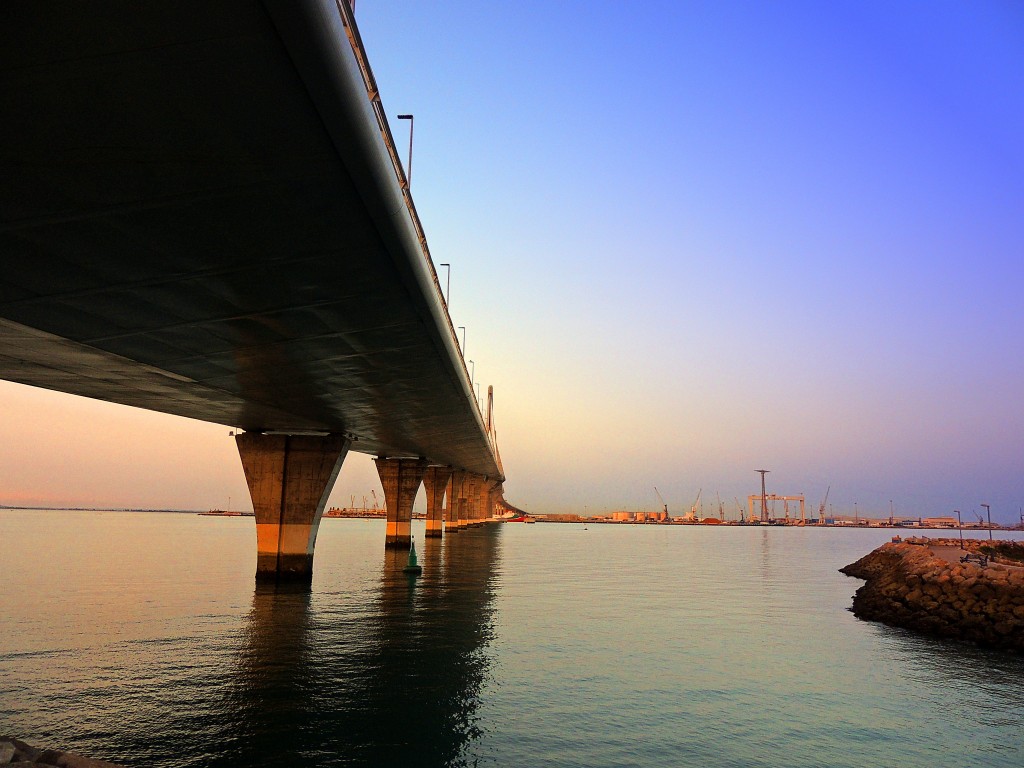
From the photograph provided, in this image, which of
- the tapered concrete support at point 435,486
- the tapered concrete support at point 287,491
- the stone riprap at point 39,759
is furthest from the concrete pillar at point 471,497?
the stone riprap at point 39,759

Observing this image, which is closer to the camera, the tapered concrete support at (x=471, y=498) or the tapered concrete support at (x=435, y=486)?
the tapered concrete support at (x=435, y=486)

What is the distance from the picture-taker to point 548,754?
1609 centimetres

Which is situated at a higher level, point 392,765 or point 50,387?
point 50,387

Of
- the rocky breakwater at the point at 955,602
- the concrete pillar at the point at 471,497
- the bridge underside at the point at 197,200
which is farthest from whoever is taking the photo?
the concrete pillar at the point at 471,497

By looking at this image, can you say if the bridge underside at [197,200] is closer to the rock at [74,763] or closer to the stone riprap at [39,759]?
the stone riprap at [39,759]

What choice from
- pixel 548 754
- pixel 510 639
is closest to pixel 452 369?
pixel 510 639

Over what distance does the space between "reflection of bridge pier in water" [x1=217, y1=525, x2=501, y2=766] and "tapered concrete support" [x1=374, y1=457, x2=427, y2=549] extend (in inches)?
1826

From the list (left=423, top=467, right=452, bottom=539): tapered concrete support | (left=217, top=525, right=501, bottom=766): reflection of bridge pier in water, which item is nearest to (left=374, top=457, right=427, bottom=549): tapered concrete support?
(left=423, top=467, right=452, bottom=539): tapered concrete support

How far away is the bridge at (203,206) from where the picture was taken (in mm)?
9391

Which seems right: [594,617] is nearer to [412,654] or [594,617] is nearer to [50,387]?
[412,654]

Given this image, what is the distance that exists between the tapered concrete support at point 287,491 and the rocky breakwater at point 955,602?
35.6 meters

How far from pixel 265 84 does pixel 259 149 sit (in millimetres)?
1756

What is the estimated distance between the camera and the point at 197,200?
1347cm

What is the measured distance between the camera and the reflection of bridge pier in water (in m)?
16.3
